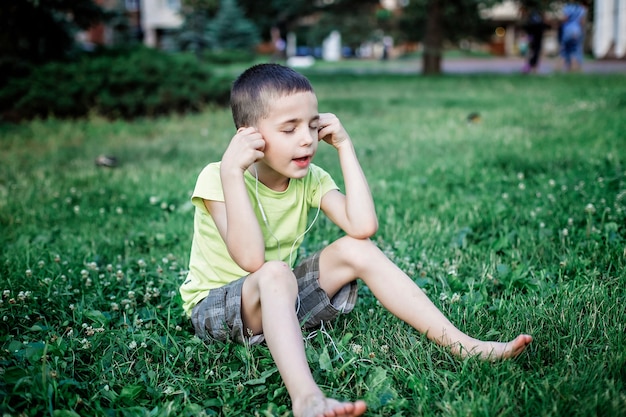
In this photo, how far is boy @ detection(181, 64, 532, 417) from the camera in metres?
2.19

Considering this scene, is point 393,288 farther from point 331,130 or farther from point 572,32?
point 572,32

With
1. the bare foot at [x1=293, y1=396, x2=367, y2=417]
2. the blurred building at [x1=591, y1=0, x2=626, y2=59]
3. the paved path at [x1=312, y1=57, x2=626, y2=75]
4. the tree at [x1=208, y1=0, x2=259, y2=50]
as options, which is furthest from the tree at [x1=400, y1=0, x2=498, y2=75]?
the bare foot at [x1=293, y1=396, x2=367, y2=417]

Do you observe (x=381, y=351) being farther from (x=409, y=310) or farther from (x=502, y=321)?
(x=502, y=321)

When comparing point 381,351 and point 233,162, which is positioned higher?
point 233,162

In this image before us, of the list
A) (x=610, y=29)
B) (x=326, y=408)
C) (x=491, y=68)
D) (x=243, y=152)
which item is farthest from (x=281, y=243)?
(x=610, y=29)

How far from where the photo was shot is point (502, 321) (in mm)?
2527

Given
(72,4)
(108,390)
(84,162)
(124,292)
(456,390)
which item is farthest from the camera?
(72,4)

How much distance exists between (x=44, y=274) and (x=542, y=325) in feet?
8.02

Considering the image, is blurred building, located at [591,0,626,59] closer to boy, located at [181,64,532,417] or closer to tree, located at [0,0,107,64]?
tree, located at [0,0,107,64]

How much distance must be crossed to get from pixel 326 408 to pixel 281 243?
35.4 inches

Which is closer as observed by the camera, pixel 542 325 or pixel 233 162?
pixel 233 162

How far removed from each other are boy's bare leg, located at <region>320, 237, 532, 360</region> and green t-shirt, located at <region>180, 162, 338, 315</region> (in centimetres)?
19

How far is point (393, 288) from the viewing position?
2.40 meters

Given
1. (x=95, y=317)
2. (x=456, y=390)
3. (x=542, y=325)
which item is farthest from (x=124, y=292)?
(x=542, y=325)
